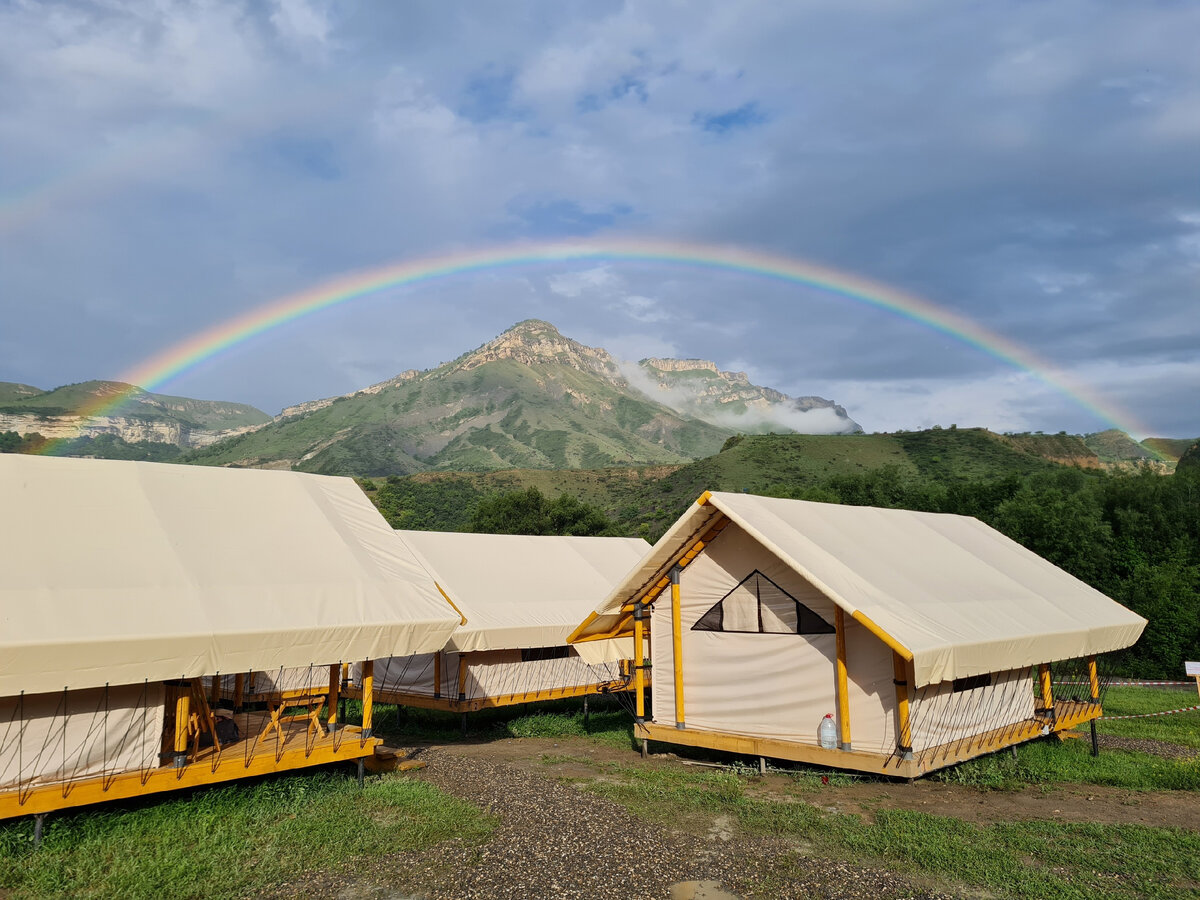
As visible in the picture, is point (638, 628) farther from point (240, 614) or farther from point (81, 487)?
point (81, 487)

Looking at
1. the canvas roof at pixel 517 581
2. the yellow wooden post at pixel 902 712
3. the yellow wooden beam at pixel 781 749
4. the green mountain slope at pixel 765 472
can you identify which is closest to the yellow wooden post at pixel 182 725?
the canvas roof at pixel 517 581

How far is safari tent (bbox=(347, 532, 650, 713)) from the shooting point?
1738 cm

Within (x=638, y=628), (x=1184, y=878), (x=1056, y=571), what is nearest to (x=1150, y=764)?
(x=1056, y=571)

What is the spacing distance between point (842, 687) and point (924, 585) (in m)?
2.22

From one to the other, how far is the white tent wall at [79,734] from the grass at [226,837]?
0.52 metres

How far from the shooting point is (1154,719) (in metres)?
17.5

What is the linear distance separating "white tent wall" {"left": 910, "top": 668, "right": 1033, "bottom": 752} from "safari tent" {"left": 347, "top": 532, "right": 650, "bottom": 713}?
5.52 metres

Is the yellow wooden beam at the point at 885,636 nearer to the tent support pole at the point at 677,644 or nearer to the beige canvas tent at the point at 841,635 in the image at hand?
the beige canvas tent at the point at 841,635

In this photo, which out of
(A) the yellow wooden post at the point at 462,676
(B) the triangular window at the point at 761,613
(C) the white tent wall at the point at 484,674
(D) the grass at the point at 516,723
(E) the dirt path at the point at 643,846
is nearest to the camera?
(E) the dirt path at the point at 643,846

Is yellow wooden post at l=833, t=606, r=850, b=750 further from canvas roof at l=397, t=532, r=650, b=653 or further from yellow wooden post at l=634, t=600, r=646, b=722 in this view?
canvas roof at l=397, t=532, r=650, b=653

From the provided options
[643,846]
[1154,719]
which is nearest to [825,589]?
[643,846]

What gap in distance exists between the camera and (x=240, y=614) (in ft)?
30.7

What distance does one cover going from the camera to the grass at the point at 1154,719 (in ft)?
50.4

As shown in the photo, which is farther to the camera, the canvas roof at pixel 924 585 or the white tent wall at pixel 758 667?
the white tent wall at pixel 758 667
